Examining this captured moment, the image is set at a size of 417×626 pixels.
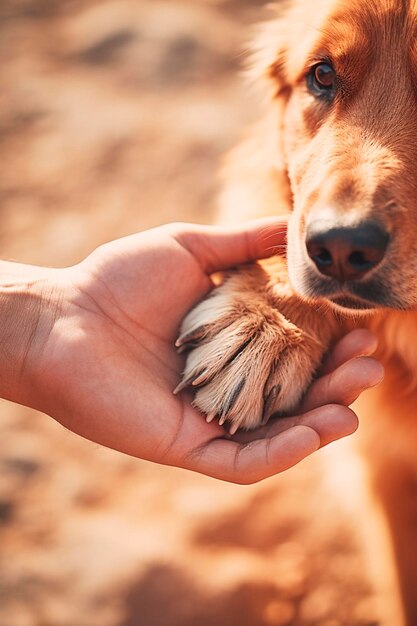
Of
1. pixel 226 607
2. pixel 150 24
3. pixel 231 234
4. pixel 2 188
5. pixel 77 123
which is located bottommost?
pixel 226 607

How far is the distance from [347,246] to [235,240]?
539 millimetres

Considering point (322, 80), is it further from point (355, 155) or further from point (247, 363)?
point (247, 363)

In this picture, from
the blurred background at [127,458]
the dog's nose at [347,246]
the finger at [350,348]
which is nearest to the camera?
the dog's nose at [347,246]

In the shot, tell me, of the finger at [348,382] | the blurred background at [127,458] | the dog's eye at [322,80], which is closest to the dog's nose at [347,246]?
the finger at [348,382]

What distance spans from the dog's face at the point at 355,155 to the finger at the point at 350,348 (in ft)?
0.54

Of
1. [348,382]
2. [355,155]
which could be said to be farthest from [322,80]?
[348,382]

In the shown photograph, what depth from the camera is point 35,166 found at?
3.77 m

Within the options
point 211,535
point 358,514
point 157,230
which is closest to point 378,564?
point 358,514

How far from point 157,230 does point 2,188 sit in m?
1.82

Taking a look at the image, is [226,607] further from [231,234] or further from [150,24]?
[150,24]

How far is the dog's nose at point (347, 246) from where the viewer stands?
1648mm

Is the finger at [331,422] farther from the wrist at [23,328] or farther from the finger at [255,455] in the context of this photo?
the wrist at [23,328]

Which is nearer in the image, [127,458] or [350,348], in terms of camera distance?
[350,348]

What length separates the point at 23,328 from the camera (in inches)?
78.5
